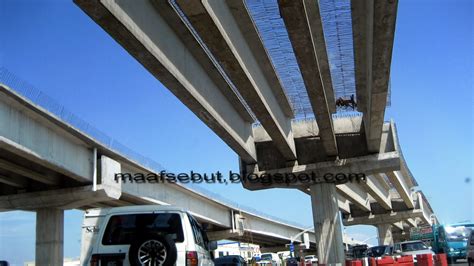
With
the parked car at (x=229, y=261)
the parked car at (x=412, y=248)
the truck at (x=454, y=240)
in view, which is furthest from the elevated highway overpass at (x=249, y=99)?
the truck at (x=454, y=240)

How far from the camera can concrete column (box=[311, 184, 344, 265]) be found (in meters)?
25.2

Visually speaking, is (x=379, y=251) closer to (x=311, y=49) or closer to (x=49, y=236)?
(x=311, y=49)

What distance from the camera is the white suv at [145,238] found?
863cm

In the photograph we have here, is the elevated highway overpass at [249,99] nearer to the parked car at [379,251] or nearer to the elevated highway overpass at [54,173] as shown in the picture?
the elevated highway overpass at [54,173]

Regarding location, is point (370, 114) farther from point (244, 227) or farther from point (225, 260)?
point (244, 227)

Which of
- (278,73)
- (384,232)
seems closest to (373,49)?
(278,73)

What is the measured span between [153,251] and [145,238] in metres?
0.26

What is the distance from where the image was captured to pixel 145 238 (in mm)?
8727

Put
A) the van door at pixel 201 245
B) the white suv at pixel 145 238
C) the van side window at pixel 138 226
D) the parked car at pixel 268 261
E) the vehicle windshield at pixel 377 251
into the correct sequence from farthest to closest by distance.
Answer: the parked car at pixel 268 261 → the vehicle windshield at pixel 377 251 → the van door at pixel 201 245 → the van side window at pixel 138 226 → the white suv at pixel 145 238

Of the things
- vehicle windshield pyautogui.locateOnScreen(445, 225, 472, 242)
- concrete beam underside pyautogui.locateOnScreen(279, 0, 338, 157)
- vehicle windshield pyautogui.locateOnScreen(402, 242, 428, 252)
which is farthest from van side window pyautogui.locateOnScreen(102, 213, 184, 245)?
vehicle windshield pyautogui.locateOnScreen(445, 225, 472, 242)

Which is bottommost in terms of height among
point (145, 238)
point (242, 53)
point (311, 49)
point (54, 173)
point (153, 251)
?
point (153, 251)

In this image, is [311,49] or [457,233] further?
[457,233]

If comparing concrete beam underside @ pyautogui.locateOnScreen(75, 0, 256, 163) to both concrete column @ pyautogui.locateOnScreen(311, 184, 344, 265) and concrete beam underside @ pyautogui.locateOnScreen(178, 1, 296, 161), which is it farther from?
concrete column @ pyautogui.locateOnScreen(311, 184, 344, 265)

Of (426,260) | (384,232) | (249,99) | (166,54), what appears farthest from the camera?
(384,232)
